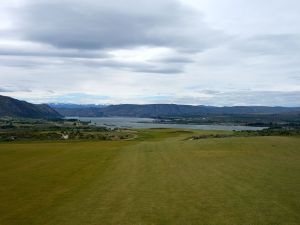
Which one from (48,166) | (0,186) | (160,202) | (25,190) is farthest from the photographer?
(48,166)

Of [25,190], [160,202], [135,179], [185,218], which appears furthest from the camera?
[135,179]

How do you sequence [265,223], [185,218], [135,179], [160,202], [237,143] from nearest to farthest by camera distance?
[265,223]
[185,218]
[160,202]
[135,179]
[237,143]

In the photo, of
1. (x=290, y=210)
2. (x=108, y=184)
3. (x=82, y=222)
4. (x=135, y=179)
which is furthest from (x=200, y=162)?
(x=82, y=222)

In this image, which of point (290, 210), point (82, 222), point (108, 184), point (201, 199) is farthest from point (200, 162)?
point (82, 222)

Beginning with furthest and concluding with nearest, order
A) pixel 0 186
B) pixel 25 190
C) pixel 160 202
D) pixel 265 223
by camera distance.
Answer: pixel 0 186, pixel 25 190, pixel 160 202, pixel 265 223

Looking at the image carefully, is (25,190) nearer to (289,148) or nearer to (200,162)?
(200,162)

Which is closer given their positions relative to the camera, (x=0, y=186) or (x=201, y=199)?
(x=201, y=199)

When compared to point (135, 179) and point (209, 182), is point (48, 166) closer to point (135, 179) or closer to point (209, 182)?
point (135, 179)

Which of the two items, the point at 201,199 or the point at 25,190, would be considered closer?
the point at 201,199
